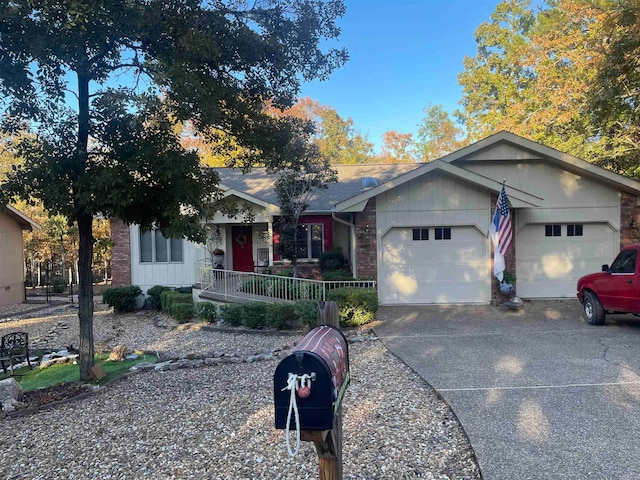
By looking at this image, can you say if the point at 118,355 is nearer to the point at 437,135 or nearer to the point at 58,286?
the point at 58,286

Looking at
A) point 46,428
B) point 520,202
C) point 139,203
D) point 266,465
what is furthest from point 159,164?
point 520,202

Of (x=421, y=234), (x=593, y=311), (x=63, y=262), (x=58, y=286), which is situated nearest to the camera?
(x=593, y=311)

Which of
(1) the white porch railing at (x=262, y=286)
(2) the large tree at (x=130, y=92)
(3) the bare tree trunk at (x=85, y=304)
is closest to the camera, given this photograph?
(2) the large tree at (x=130, y=92)

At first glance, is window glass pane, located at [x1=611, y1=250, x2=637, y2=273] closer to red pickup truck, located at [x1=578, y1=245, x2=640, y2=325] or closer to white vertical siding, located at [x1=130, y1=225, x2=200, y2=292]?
red pickup truck, located at [x1=578, y1=245, x2=640, y2=325]

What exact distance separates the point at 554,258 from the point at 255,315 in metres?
8.72

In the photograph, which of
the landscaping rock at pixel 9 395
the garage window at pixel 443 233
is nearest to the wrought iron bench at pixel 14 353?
the landscaping rock at pixel 9 395

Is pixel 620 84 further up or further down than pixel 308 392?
further up

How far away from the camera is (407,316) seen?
10945mm

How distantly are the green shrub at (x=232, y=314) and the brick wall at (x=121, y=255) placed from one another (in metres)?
6.56

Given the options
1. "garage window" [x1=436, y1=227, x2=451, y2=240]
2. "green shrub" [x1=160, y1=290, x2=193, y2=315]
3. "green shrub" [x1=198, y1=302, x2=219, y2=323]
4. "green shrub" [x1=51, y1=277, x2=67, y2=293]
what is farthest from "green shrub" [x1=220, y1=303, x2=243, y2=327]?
"green shrub" [x1=51, y1=277, x2=67, y2=293]

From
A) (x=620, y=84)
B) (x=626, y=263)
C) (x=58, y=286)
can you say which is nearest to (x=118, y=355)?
(x=626, y=263)

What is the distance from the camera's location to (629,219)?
1220 centimetres

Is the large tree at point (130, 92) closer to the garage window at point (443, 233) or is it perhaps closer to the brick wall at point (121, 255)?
the garage window at point (443, 233)

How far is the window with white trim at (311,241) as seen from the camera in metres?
16.3
